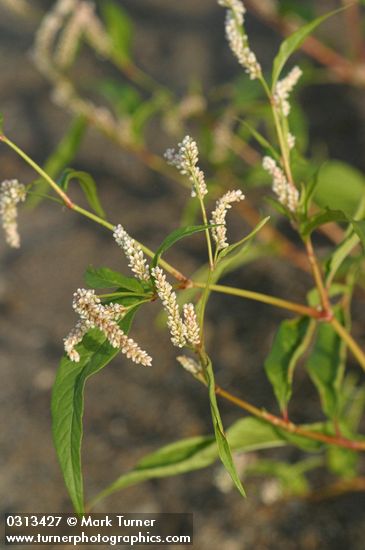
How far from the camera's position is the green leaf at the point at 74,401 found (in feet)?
2.49

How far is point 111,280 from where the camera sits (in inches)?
31.7

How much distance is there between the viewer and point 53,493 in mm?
1682

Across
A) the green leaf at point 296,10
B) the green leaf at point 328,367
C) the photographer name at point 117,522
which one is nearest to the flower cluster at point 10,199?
the green leaf at point 328,367

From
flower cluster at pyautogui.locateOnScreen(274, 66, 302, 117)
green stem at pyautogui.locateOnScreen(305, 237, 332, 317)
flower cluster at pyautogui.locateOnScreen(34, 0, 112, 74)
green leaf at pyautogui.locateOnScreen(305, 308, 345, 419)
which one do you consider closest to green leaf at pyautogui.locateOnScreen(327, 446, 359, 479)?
green leaf at pyautogui.locateOnScreen(305, 308, 345, 419)

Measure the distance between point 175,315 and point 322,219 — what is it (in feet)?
0.81

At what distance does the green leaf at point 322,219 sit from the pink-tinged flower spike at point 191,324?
0.21 metres

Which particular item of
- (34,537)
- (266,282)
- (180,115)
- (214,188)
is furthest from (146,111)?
(34,537)

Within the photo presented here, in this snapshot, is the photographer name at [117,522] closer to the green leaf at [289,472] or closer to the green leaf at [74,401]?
the green leaf at [289,472]

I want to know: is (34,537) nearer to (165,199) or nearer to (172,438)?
(172,438)

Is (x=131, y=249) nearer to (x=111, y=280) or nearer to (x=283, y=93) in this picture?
(x=111, y=280)

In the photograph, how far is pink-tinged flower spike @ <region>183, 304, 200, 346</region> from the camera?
2.48 feet

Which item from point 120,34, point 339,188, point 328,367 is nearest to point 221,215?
point 328,367

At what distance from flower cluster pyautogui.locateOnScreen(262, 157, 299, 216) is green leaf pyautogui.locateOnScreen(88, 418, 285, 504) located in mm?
322

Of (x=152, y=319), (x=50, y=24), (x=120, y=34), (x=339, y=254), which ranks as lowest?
(x=339, y=254)
